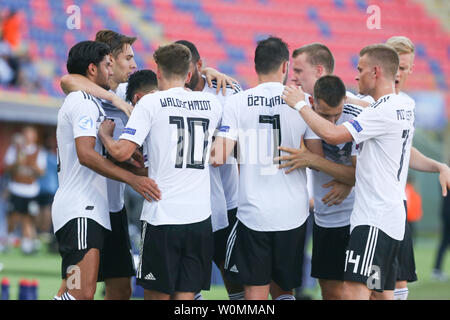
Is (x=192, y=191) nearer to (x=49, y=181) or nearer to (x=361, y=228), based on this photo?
(x=361, y=228)

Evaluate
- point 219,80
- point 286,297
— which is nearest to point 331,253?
point 286,297

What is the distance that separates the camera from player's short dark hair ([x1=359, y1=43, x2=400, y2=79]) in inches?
218

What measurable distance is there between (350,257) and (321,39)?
59.4ft

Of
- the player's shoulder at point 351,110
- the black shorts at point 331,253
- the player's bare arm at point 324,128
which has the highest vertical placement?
the player's shoulder at point 351,110

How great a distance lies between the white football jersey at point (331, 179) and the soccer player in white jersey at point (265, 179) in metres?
0.30

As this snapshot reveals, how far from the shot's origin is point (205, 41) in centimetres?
2203

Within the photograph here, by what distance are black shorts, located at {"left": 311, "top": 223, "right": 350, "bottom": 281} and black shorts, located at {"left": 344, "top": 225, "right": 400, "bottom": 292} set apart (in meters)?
0.50

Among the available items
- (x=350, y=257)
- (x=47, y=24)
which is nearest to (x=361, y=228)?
(x=350, y=257)

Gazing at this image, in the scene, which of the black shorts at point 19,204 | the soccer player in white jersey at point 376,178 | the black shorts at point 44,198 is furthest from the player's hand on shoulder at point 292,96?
the black shorts at point 44,198

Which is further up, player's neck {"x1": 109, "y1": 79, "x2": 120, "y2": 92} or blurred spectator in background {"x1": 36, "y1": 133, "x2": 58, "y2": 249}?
player's neck {"x1": 109, "y1": 79, "x2": 120, "y2": 92}

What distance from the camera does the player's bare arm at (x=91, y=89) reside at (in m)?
5.77

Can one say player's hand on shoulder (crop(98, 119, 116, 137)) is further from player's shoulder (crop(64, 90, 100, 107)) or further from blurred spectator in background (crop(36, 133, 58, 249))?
blurred spectator in background (crop(36, 133, 58, 249))

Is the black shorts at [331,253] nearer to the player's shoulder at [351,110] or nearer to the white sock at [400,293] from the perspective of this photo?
the white sock at [400,293]

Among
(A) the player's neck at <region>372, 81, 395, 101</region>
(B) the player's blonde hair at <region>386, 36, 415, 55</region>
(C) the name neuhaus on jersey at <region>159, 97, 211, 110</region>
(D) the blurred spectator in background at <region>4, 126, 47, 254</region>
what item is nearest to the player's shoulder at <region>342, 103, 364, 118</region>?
(A) the player's neck at <region>372, 81, 395, 101</region>
